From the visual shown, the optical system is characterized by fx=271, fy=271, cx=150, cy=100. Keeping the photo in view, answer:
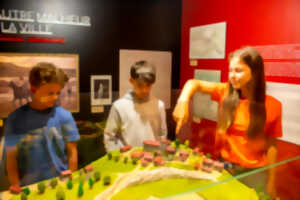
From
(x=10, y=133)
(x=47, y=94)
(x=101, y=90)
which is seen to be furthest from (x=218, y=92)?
(x=10, y=133)

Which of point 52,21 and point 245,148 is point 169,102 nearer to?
point 245,148

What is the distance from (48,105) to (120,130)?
12.6 inches

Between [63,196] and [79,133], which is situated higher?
[79,133]

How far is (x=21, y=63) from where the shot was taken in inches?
40.5

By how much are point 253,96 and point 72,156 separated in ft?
2.87

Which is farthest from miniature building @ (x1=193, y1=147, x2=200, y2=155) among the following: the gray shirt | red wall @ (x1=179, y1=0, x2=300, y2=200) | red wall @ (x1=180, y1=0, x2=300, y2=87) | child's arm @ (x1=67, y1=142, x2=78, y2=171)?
child's arm @ (x1=67, y1=142, x2=78, y2=171)

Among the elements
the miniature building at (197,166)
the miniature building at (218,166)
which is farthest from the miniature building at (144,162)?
the miniature building at (218,166)

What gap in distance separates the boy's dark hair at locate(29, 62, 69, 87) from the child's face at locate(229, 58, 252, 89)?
764mm

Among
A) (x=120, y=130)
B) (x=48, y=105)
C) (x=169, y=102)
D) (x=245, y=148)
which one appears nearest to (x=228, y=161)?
(x=245, y=148)

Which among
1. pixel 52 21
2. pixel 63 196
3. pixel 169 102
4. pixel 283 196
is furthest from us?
pixel 283 196

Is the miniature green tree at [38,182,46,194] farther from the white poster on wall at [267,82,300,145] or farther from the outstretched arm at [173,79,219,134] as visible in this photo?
the white poster on wall at [267,82,300,145]

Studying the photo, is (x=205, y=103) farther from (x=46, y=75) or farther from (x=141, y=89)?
(x=46, y=75)

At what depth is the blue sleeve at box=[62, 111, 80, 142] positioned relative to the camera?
3.66 ft

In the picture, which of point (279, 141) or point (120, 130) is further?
point (279, 141)
